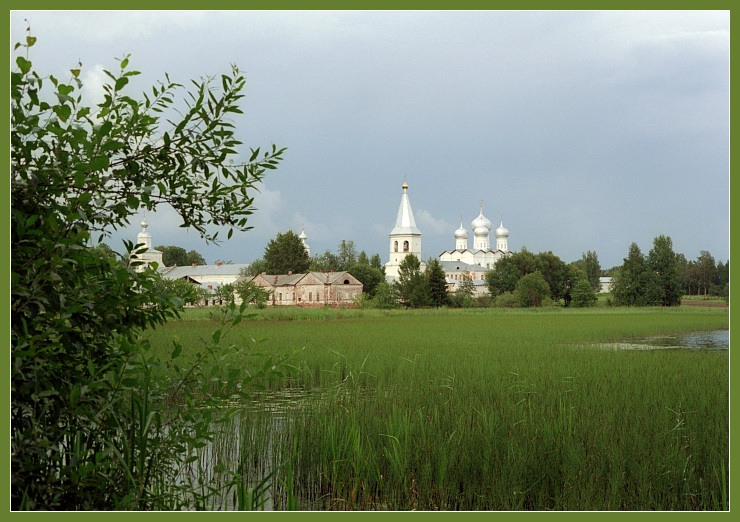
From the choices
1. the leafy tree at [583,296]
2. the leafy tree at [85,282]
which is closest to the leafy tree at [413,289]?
the leafy tree at [583,296]

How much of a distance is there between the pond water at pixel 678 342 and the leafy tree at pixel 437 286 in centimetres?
3504

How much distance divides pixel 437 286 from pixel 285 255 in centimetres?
2315

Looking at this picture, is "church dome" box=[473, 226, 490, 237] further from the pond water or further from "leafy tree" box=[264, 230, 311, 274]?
the pond water

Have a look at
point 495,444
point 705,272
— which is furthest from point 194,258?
point 495,444

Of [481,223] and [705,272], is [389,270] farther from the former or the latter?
[705,272]

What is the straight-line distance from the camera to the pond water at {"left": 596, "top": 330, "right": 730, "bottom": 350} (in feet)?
62.1

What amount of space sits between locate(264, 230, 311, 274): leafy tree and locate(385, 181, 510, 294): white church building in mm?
Answer: 14395

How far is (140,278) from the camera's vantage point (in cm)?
364

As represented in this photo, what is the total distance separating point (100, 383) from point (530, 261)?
7722 cm

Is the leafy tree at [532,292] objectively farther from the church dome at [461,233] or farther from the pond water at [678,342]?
the church dome at [461,233]

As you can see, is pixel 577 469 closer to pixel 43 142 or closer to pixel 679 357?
pixel 43 142

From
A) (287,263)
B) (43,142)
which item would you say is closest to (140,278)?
(43,142)

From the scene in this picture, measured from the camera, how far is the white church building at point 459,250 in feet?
330

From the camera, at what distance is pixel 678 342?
2130 centimetres
